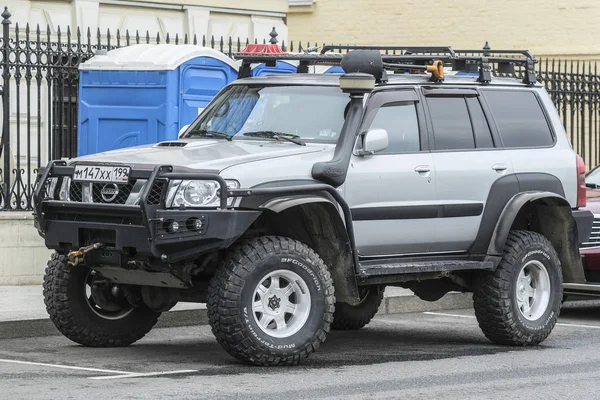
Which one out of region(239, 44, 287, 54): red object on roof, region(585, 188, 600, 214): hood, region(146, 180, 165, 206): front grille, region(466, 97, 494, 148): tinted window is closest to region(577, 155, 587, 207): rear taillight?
region(466, 97, 494, 148): tinted window

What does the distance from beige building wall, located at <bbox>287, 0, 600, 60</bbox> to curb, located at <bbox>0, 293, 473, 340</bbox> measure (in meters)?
12.1

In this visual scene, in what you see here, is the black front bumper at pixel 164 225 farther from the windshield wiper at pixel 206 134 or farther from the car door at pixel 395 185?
the windshield wiper at pixel 206 134

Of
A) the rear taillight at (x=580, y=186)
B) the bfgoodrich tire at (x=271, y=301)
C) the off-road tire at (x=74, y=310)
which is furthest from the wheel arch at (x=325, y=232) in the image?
the rear taillight at (x=580, y=186)

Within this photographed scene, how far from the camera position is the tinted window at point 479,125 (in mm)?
10791

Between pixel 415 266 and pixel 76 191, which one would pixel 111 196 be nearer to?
pixel 76 191

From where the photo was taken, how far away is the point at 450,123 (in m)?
10.6

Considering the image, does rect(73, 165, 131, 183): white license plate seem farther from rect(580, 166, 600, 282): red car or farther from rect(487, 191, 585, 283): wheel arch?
rect(580, 166, 600, 282): red car

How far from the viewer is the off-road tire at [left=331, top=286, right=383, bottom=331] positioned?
11703 mm

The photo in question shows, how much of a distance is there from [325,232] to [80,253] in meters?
1.68

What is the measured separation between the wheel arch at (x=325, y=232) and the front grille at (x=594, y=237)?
3760 millimetres

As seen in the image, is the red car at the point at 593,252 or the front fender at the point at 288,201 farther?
the red car at the point at 593,252

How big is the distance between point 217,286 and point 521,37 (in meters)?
18.1

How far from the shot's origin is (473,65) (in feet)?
37.6

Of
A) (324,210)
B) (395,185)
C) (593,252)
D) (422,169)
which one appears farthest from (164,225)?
(593,252)
